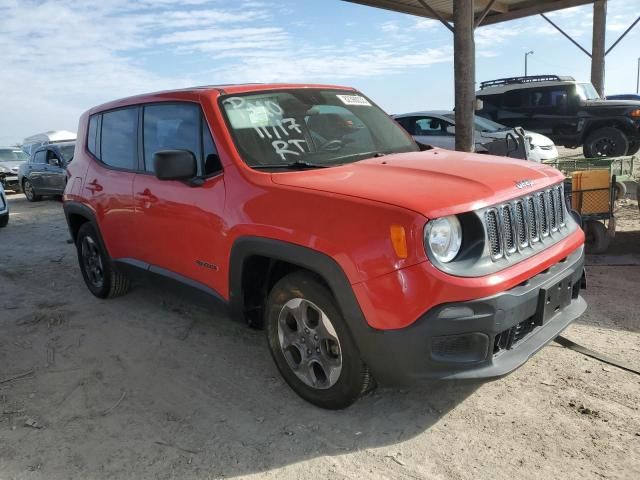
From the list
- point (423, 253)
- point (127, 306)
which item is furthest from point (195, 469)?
point (127, 306)

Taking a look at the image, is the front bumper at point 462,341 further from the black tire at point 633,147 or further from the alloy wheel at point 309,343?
the black tire at point 633,147

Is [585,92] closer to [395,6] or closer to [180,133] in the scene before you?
[395,6]

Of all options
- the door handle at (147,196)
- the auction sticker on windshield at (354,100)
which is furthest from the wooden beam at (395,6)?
the door handle at (147,196)

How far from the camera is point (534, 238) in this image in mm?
2943

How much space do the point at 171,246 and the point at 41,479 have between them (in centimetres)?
165

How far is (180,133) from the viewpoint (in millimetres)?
3744

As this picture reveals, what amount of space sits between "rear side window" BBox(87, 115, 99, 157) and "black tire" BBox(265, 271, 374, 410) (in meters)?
2.75

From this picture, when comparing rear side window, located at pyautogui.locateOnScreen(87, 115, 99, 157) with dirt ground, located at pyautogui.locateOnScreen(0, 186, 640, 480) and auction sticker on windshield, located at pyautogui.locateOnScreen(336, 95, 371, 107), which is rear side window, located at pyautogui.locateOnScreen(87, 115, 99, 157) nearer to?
dirt ground, located at pyautogui.locateOnScreen(0, 186, 640, 480)

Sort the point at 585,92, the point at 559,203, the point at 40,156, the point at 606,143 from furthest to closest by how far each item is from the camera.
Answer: the point at 40,156, the point at 585,92, the point at 606,143, the point at 559,203

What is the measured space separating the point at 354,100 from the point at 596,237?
11.5 ft

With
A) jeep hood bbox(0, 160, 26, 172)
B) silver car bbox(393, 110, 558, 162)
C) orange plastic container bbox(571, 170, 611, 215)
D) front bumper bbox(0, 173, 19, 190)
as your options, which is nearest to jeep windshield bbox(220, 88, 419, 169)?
orange plastic container bbox(571, 170, 611, 215)

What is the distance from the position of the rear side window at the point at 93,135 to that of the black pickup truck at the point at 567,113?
11.3 metres

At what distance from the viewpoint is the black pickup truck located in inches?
481

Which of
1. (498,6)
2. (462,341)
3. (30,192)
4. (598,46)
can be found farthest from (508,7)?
(30,192)
